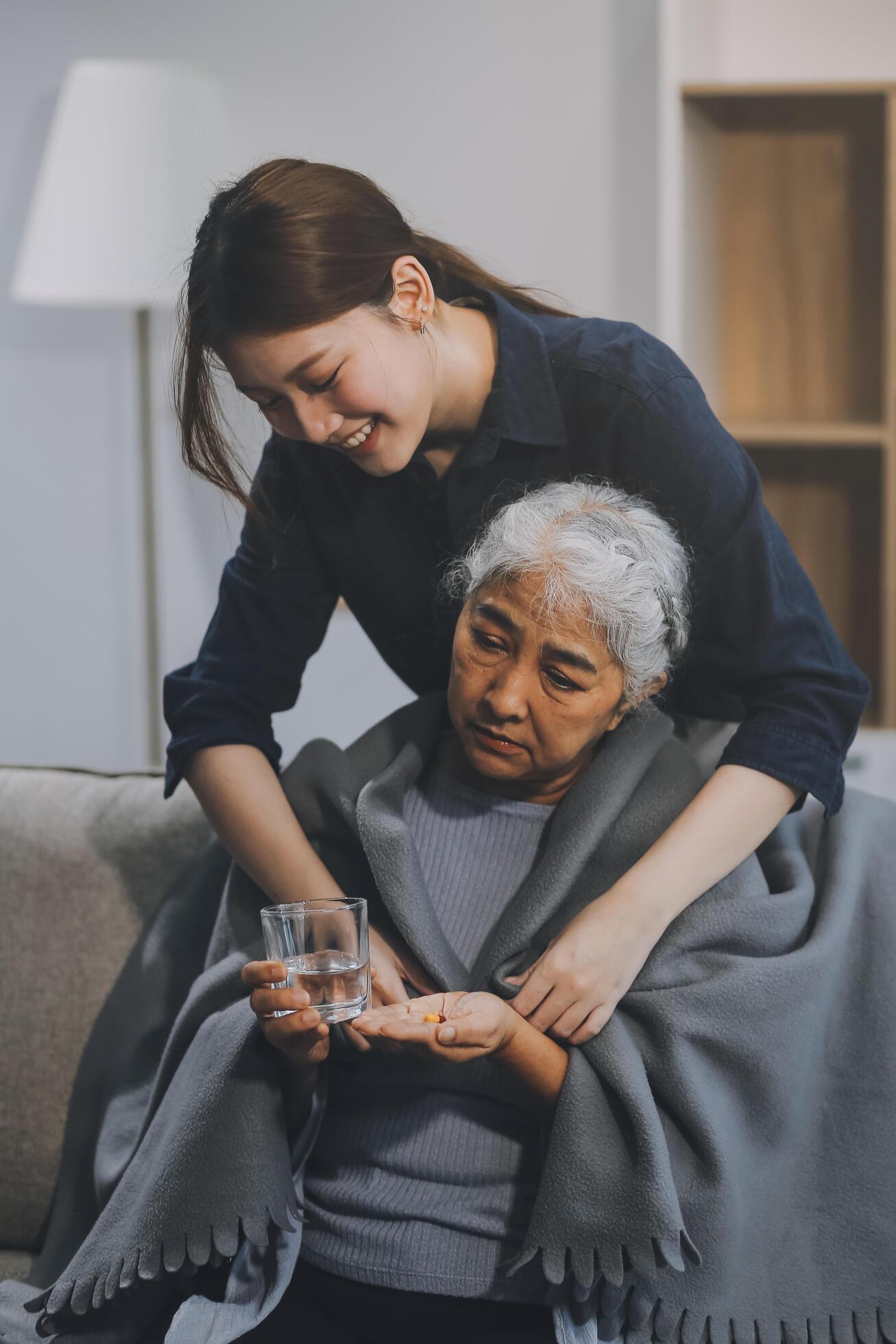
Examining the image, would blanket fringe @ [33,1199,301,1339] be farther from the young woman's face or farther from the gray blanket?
the young woman's face

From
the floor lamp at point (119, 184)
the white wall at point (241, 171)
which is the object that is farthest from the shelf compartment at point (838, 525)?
the floor lamp at point (119, 184)

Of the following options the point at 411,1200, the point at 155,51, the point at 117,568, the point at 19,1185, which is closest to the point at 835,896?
the point at 411,1200

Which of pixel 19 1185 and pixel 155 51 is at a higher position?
pixel 155 51

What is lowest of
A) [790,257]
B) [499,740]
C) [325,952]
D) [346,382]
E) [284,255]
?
[325,952]

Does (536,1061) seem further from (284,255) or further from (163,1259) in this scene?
(284,255)

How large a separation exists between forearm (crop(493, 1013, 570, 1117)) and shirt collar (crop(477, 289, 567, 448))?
0.57 metres

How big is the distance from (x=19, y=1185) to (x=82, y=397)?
6.13 ft

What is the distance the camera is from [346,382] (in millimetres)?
1197

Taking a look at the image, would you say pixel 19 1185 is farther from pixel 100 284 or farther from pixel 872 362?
pixel 872 362

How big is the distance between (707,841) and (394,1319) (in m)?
0.51

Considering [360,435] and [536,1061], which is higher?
[360,435]

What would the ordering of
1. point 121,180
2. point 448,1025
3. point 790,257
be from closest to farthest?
point 448,1025
point 121,180
point 790,257

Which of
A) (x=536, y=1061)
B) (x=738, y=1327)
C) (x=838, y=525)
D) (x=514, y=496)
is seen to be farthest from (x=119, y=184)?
(x=738, y=1327)

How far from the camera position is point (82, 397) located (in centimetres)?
293
